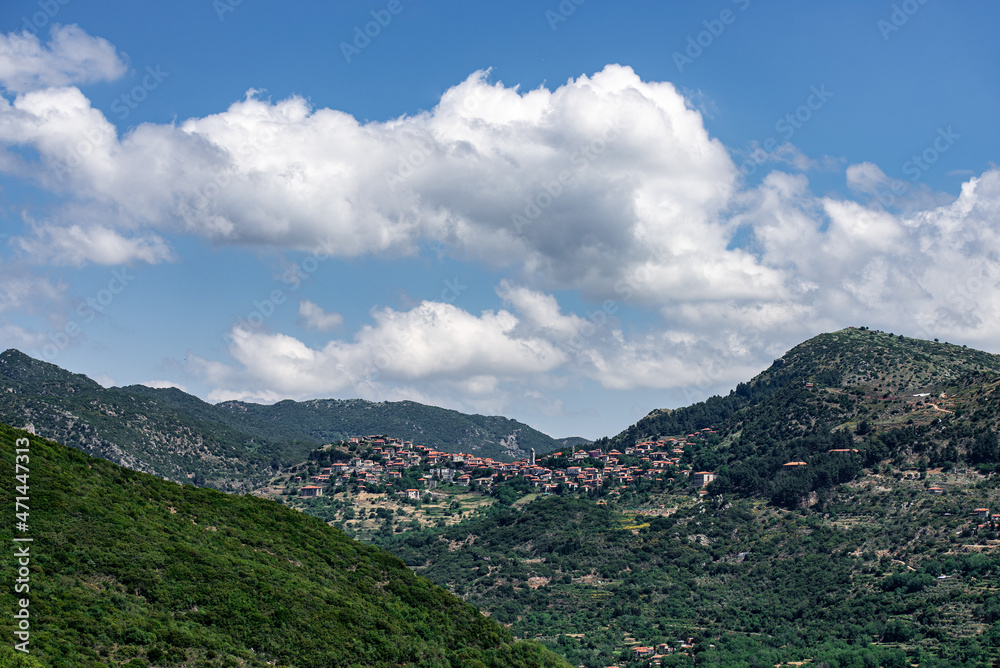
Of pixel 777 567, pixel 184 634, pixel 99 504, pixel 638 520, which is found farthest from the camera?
pixel 638 520

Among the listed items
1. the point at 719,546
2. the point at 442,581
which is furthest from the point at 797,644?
the point at 442,581

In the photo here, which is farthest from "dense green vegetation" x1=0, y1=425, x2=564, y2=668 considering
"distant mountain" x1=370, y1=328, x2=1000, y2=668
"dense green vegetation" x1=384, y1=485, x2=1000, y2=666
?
"dense green vegetation" x1=384, y1=485, x2=1000, y2=666

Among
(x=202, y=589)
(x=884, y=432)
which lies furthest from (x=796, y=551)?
(x=202, y=589)

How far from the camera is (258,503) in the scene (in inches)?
2489

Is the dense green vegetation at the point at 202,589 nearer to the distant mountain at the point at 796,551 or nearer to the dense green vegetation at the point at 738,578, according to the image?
the distant mountain at the point at 796,551

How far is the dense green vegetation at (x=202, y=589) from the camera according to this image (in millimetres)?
35969

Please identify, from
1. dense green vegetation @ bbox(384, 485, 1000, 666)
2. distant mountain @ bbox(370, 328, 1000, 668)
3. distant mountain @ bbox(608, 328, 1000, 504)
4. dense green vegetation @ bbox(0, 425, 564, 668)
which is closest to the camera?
dense green vegetation @ bbox(0, 425, 564, 668)

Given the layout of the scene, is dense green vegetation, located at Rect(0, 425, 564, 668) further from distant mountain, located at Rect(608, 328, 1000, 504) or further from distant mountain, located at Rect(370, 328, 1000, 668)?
distant mountain, located at Rect(608, 328, 1000, 504)

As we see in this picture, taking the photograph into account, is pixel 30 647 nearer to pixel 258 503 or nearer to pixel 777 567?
pixel 258 503

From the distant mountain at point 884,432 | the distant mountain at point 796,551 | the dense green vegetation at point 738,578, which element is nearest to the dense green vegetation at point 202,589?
the distant mountain at point 796,551

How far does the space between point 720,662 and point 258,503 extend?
66914mm

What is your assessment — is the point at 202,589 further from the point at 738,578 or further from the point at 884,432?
the point at 884,432

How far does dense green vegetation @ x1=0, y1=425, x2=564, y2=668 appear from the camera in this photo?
36.0m

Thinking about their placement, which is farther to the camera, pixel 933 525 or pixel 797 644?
pixel 933 525
